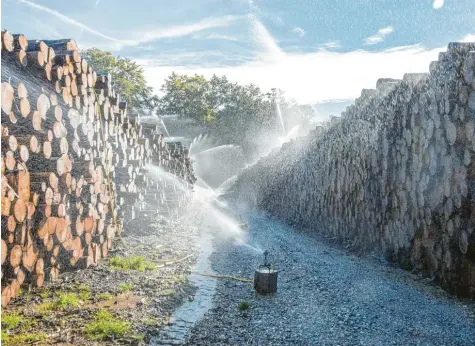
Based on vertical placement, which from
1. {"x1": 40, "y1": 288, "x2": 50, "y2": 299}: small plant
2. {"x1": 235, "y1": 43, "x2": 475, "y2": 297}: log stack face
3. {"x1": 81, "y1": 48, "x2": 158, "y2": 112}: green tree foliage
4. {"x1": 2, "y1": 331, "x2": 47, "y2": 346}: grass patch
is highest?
{"x1": 81, "y1": 48, "x2": 158, "y2": 112}: green tree foliage

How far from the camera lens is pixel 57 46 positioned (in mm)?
5805

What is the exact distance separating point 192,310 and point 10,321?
1.80 metres

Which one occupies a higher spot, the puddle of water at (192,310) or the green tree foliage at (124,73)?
the green tree foliage at (124,73)

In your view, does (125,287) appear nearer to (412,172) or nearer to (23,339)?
(23,339)

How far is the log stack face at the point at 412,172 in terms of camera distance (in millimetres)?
4668

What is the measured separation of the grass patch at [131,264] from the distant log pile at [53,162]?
29cm

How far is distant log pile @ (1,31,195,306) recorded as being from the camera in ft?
13.7

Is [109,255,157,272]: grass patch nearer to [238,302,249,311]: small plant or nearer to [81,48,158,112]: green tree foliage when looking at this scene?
[238,302,249,311]: small plant

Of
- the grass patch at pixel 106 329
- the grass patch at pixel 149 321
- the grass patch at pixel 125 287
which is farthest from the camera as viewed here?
the grass patch at pixel 125 287

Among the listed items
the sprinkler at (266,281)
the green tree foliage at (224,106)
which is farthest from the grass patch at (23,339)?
the green tree foliage at (224,106)

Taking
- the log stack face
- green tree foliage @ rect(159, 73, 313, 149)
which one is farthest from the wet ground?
green tree foliage @ rect(159, 73, 313, 149)

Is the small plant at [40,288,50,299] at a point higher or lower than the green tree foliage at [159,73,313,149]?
lower

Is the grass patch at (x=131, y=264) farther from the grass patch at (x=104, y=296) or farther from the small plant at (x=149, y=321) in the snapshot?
the small plant at (x=149, y=321)

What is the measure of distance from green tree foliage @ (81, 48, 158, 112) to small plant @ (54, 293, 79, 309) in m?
26.9
